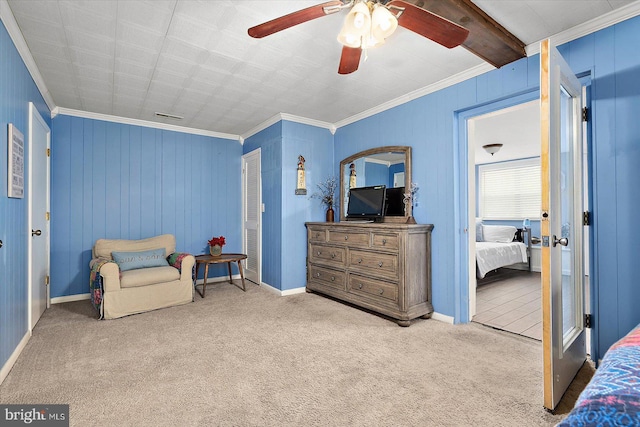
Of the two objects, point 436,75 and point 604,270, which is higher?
point 436,75

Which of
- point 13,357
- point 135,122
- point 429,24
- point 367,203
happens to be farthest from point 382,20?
point 135,122

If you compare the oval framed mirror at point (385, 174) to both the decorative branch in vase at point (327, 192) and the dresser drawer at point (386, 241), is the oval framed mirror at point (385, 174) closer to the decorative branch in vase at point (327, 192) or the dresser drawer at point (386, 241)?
the decorative branch in vase at point (327, 192)

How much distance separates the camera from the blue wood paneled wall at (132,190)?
4039mm

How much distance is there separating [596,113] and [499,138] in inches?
128

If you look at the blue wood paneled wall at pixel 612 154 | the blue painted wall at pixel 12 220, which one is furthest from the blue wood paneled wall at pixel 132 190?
the blue wood paneled wall at pixel 612 154

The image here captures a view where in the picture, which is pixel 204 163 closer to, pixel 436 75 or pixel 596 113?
pixel 436 75

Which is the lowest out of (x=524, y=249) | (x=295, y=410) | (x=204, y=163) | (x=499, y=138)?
(x=295, y=410)

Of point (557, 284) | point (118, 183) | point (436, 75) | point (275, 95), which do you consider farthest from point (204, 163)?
point (557, 284)

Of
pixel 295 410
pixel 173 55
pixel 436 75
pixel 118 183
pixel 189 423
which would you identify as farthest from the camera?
pixel 118 183

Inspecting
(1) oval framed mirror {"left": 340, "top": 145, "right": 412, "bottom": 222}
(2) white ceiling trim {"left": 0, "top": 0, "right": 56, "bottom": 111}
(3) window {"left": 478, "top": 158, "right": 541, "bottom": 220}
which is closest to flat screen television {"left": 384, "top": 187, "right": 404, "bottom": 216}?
(1) oval framed mirror {"left": 340, "top": 145, "right": 412, "bottom": 222}

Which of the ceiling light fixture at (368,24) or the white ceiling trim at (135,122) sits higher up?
the white ceiling trim at (135,122)

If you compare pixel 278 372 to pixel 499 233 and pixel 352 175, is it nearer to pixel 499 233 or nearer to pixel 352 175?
pixel 352 175

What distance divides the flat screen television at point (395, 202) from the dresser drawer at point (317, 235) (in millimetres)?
854

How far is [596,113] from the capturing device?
7.34ft
